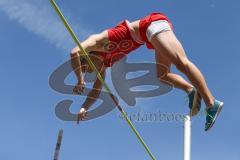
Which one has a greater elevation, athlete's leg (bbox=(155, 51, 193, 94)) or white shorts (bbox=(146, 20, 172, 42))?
white shorts (bbox=(146, 20, 172, 42))

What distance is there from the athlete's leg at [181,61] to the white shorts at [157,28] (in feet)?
0.23

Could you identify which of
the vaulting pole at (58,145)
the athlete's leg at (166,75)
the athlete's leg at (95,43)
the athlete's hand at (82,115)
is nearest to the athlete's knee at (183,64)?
the athlete's leg at (166,75)

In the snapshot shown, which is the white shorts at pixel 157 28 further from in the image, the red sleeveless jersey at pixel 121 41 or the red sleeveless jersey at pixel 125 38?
the red sleeveless jersey at pixel 121 41

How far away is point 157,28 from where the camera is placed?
6.53 meters

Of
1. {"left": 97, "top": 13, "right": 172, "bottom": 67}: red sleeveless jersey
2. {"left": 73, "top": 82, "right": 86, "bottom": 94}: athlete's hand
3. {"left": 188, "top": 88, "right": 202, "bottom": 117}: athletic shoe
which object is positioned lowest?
{"left": 188, "top": 88, "right": 202, "bottom": 117}: athletic shoe

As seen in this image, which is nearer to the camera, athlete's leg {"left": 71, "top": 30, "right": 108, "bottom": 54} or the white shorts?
the white shorts

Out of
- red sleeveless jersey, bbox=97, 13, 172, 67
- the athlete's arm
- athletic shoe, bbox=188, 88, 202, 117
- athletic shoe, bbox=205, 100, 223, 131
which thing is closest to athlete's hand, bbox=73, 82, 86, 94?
the athlete's arm

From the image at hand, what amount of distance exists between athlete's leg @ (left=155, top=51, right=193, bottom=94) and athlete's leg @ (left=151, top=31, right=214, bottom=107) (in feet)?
2.39

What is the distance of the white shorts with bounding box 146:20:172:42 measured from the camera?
6508 millimetres

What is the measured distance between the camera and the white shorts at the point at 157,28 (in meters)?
6.51

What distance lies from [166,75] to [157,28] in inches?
38.4

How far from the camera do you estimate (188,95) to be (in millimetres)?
6945

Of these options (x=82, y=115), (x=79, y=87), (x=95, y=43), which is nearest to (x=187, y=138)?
(x=82, y=115)

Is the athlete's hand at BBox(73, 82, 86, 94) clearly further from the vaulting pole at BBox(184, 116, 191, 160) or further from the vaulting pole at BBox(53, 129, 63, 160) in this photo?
the vaulting pole at BBox(184, 116, 191, 160)
